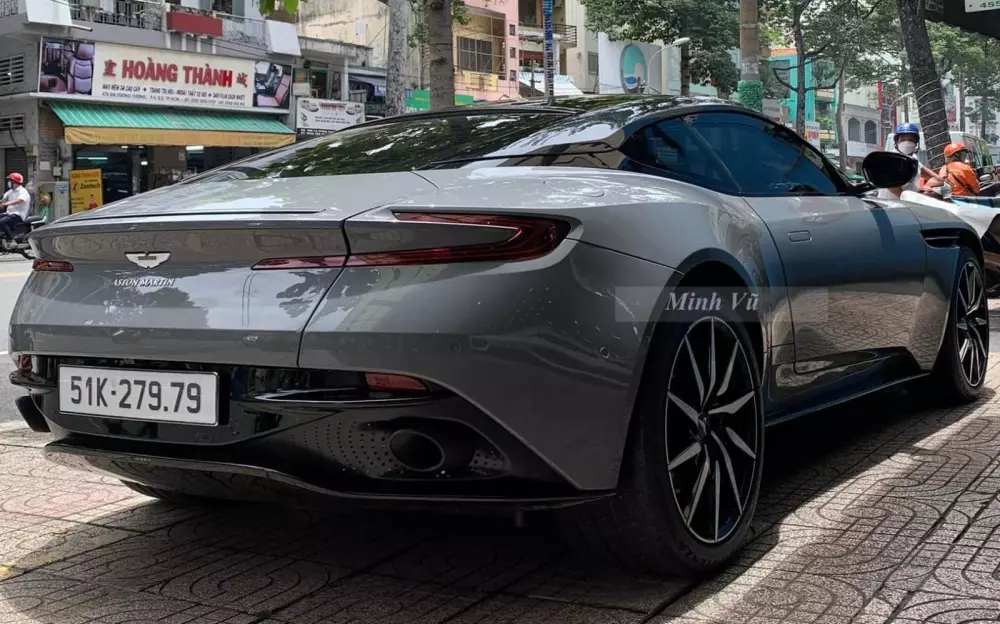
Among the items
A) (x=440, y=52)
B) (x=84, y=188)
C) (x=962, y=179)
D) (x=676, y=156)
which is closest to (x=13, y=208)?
(x=84, y=188)

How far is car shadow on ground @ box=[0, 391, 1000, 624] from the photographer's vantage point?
8.87 feet

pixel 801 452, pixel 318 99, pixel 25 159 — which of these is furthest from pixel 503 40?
pixel 801 452

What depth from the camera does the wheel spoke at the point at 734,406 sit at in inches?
118

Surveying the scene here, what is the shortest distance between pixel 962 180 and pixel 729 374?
8.09 meters

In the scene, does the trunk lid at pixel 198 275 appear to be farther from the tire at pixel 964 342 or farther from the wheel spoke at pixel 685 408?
the tire at pixel 964 342

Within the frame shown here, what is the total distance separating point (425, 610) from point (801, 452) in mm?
2129

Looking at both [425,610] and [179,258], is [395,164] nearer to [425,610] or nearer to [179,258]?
[179,258]

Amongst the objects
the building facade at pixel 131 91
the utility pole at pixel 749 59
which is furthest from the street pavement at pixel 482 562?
the building facade at pixel 131 91

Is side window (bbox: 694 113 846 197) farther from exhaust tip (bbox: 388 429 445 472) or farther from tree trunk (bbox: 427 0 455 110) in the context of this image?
tree trunk (bbox: 427 0 455 110)

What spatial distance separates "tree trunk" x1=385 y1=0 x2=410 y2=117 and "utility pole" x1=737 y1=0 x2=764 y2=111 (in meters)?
9.99

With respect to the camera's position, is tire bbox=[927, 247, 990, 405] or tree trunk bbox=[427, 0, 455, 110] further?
tree trunk bbox=[427, 0, 455, 110]

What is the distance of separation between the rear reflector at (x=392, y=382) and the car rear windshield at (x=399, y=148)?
0.78m

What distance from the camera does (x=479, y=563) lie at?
3066 mm

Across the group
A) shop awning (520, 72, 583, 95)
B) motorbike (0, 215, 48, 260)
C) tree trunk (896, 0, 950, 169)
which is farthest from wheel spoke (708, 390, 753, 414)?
shop awning (520, 72, 583, 95)
